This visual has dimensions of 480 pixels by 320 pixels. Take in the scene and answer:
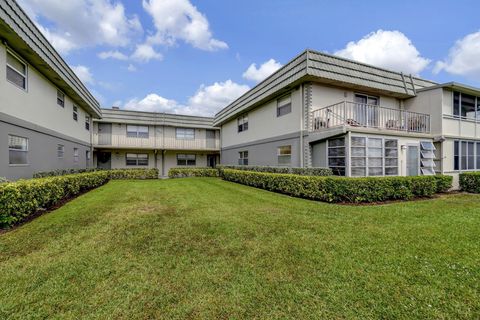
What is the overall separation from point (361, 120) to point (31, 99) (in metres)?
14.5

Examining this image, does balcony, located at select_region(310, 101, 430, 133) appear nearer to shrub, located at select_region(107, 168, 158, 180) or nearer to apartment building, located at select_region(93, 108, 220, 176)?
apartment building, located at select_region(93, 108, 220, 176)

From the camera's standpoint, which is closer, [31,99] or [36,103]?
[31,99]

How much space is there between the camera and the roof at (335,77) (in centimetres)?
985

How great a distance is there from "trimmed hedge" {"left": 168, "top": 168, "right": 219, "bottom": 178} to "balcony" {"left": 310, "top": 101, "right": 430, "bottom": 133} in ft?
41.0

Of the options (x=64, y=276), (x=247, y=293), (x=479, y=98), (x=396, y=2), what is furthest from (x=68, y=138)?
(x=479, y=98)

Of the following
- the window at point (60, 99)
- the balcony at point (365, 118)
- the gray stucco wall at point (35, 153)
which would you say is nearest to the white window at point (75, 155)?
the gray stucco wall at point (35, 153)

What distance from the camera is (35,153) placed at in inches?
359

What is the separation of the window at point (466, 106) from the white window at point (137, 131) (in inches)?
912

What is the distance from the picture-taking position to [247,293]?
277 cm

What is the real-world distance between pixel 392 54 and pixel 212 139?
19.8 meters

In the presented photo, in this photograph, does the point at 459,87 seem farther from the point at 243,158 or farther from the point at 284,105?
the point at 243,158

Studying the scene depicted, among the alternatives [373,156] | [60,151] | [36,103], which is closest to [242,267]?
[373,156]

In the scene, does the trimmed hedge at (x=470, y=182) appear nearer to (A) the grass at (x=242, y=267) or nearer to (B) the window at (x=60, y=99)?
(A) the grass at (x=242, y=267)

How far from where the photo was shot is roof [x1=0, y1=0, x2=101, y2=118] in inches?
253
